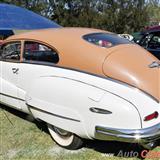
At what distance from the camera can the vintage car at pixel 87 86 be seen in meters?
3.83

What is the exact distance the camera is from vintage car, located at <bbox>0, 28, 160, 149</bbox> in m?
3.83

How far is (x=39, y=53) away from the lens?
483cm

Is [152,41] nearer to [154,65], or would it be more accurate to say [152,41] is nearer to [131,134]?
[154,65]

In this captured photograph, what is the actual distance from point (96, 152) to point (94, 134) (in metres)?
0.61

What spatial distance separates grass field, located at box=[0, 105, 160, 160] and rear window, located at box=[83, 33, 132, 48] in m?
1.39

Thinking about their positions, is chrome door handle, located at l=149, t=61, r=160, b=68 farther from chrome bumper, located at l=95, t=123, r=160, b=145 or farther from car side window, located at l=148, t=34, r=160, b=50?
car side window, located at l=148, t=34, r=160, b=50

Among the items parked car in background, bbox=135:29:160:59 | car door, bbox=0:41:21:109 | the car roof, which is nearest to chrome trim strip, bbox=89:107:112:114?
the car roof

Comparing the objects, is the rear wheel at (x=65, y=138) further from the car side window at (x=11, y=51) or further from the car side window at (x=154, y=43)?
the car side window at (x=154, y=43)

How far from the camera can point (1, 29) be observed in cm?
924

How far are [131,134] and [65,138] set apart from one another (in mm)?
1146

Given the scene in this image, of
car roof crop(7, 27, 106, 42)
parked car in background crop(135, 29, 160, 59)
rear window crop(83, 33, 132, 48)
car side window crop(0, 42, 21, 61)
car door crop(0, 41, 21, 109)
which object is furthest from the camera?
parked car in background crop(135, 29, 160, 59)

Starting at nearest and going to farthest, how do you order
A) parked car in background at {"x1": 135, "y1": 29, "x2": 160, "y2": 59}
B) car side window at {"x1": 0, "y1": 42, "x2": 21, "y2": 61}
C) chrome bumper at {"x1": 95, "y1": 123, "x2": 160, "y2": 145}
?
chrome bumper at {"x1": 95, "y1": 123, "x2": 160, "y2": 145}, car side window at {"x1": 0, "y1": 42, "x2": 21, "y2": 61}, parked car in background at {"x1": 135, "y1": 29, "x2": 160, "y2": 59}

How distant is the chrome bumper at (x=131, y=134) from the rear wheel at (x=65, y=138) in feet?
1.89

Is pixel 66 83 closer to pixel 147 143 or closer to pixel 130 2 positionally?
pixel 147 143
